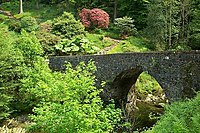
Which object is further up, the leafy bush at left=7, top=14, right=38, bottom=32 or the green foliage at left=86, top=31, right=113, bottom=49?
the leafy bush at left=7, top=14, right=38, bottom=32

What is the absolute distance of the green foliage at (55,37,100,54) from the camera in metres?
29.9

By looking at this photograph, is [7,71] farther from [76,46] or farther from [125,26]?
[125,26]

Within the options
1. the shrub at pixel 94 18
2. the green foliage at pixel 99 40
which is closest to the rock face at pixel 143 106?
the green foliage at pixel 99 40

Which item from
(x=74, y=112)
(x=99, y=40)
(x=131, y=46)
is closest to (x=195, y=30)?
(x=131, y=46)

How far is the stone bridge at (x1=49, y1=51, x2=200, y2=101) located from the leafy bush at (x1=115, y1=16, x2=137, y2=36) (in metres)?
12.9

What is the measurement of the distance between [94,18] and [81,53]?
23.2 ft

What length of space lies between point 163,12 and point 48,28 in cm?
1232

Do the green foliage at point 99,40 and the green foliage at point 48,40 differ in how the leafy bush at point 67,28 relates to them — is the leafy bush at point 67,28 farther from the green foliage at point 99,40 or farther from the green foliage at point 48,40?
Answer: the green foliage at point 48,40

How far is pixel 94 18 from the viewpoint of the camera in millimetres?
36438

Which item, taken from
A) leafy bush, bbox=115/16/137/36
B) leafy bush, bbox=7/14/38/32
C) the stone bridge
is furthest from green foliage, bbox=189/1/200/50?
leafy bush, bbox=7/14/38/32

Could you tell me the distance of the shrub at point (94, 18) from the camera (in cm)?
3638

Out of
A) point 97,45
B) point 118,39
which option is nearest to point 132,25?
point 118,39

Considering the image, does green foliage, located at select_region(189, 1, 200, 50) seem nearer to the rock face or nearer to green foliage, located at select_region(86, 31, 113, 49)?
the rock face

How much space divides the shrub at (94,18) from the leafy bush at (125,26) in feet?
5.70
